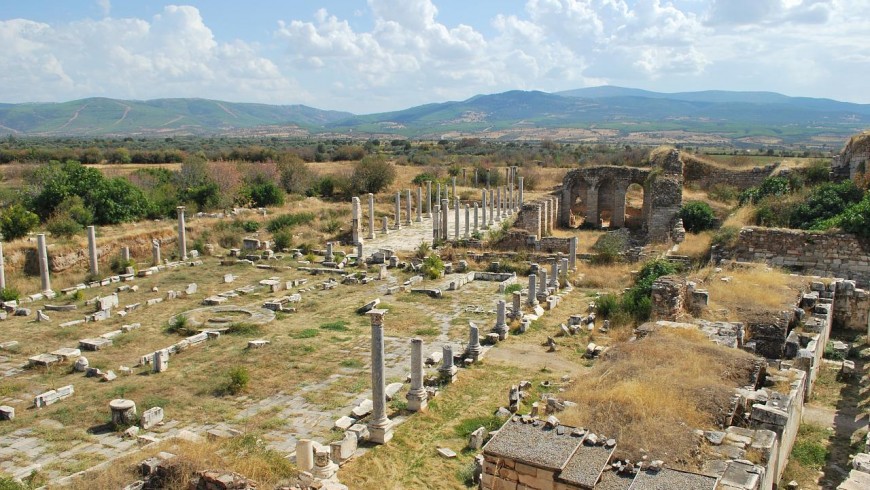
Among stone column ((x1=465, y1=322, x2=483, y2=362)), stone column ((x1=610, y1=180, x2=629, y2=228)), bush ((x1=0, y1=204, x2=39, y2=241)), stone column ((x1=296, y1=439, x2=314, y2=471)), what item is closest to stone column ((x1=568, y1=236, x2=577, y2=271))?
stone column ((x1=465, y1=322, x2=483, y2=362))

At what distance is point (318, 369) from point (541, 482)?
27.4 feet

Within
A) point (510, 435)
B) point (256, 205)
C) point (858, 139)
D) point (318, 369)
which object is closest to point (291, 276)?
point (318, 369)

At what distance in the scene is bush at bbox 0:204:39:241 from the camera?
27.8m

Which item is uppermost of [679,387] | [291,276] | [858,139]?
[858,139]

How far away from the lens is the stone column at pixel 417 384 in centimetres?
1273

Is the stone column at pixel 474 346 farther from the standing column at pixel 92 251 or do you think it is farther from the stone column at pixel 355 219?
the standing column at pixel 92 251

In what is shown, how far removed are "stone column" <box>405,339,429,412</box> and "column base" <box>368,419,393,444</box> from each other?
128cm

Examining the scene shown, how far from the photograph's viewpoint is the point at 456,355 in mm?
15961

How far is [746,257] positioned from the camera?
20438mm

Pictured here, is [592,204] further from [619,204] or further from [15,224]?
[15,224]

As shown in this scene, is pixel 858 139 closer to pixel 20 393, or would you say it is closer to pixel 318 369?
pixel 318 369

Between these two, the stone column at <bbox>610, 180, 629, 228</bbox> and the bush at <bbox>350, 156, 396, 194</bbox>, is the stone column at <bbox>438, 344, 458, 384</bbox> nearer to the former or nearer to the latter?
the stone column at <bbox>610, 180, 629, 228</bbox>

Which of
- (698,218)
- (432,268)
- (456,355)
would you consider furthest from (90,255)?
(698,218)

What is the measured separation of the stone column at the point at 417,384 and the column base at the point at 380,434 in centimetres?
128
